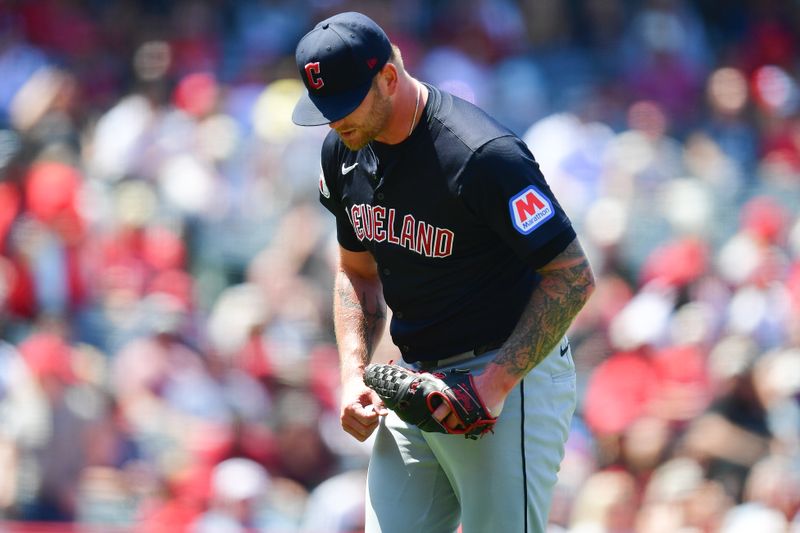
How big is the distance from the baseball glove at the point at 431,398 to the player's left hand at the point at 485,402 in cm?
1

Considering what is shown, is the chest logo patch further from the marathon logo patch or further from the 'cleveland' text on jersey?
the marathon logo patch

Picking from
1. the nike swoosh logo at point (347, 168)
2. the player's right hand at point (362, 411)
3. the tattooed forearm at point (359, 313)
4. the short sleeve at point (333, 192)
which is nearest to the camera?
the player's right hand at point (362, 411)

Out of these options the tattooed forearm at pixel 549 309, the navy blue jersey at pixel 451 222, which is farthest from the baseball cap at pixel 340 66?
the tattooed forearm at pixel 549 309

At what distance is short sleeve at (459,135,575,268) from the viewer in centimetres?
305

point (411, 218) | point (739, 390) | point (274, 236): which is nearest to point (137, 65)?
point (274, 236)

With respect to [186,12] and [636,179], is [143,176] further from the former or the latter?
[636,179]

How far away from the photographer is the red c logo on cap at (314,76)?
122 inches

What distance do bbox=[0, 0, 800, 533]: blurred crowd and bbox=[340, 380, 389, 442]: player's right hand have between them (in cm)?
287

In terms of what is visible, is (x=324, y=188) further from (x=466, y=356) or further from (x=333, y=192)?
(x=466, y=356)

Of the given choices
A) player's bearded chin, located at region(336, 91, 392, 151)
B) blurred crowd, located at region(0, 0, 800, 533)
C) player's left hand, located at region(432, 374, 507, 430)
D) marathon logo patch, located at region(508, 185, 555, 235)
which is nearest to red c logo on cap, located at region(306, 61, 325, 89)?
player's bearded chin, located at region(336, 91, 392, 151)

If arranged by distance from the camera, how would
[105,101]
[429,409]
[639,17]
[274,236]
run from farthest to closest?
[639,17], [105,101], [274,236], [429,409]

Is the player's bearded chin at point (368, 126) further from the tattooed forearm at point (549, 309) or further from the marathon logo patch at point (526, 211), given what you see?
the tattooed forearm at point (549, 309)

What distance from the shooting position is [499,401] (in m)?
3.14

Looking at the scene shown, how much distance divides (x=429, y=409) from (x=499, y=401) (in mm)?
Answer: 187
